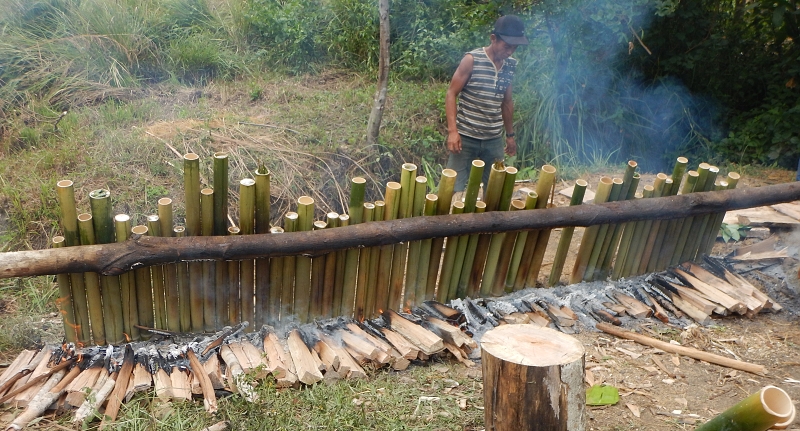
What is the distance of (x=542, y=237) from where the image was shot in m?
4.46

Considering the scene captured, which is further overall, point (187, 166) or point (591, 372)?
point (591, 372)

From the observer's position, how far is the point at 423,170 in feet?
24.0

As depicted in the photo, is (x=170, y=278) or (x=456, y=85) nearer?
(x=170, y=278)

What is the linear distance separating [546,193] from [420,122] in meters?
3.60

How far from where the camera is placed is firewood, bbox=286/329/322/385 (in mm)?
3520

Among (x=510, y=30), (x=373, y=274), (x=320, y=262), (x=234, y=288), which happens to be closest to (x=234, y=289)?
(x=234, y=288)

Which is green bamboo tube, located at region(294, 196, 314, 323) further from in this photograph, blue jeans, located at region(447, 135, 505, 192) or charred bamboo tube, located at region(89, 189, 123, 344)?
blue jeans, located at region(447, 135, 505, 192)

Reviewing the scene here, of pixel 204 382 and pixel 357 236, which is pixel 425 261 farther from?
pixel 204 382

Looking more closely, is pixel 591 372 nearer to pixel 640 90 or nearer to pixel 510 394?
pixel 510 394

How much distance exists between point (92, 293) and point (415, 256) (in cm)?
198

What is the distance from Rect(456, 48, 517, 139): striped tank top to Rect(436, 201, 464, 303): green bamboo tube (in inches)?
66.5

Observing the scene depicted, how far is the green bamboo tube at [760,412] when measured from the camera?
171cm

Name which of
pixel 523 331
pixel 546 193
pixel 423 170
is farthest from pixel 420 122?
pixel 523 331

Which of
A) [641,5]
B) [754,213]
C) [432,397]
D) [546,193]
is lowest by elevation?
[432,397]
